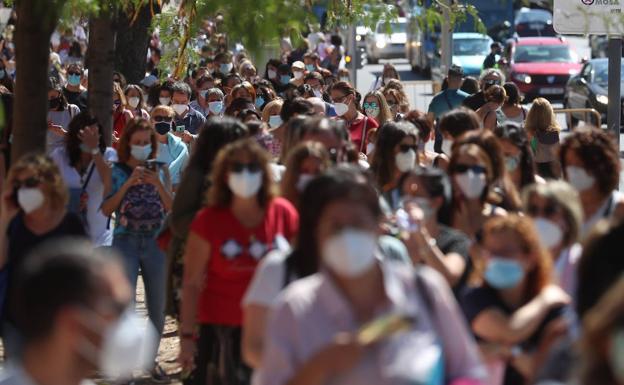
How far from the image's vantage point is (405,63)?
5897 centimetres

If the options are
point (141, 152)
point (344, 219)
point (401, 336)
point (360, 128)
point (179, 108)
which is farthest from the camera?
point (179, 108)

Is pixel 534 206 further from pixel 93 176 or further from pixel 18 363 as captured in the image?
pixel 93 176

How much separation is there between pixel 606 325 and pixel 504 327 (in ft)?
6.29

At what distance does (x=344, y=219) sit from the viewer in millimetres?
4598

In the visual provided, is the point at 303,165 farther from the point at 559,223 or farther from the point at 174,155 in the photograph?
the point at 174,155

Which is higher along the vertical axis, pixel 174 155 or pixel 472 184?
pixel 472 184

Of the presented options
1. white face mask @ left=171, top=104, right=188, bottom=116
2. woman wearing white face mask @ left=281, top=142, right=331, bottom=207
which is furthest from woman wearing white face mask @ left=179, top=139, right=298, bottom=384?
white face mask @ left=171, top=104, right=188, bottom=116

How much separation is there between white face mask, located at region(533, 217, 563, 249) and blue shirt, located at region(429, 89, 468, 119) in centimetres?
1010

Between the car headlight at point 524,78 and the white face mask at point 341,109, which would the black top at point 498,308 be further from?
the car headlight at point 524,78

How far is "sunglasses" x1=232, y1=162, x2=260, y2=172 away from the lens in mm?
6469

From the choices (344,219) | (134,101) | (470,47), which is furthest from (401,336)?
(470,47)

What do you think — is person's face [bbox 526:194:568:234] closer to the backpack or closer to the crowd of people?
the crowd of people

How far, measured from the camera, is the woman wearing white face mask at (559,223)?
6008 mm

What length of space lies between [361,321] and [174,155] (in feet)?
23.7
